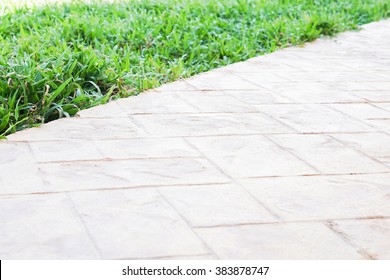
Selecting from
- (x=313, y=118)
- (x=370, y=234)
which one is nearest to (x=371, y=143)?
(x=313, y=118)

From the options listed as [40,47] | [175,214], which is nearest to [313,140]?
[175,214]

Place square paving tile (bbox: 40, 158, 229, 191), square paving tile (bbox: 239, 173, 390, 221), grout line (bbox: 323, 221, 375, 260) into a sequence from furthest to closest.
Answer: square paving tile (bbox: 40, 158, 229, 191), square paving tile (bbox: 239, 173, 390, 221), grout line (bbox: 323, 221, 375, 260)

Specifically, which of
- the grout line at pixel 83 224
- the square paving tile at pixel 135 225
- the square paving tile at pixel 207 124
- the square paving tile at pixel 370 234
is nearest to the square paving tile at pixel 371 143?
the square paving tile at pixel 207 124

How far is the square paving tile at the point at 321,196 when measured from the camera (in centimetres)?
272

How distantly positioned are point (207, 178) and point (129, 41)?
9.49ft

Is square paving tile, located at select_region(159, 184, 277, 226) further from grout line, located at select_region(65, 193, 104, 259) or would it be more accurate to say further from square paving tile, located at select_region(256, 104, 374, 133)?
square paving tile, located at select_region(256, 104, 374, 133)

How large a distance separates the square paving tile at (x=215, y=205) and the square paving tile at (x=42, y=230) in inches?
15.2

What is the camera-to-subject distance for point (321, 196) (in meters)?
2.88

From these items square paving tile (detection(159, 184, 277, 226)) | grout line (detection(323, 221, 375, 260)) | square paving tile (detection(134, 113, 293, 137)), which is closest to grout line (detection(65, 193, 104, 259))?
square paving tile (detection(159, 184, 277, 226))

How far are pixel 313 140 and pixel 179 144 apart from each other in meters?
0.66

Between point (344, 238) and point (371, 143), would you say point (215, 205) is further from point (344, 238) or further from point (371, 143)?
point (371, 143)

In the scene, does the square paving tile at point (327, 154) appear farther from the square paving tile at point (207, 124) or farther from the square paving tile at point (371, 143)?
the square paving tile at point (207, 124)

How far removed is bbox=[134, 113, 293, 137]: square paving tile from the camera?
144 inches
